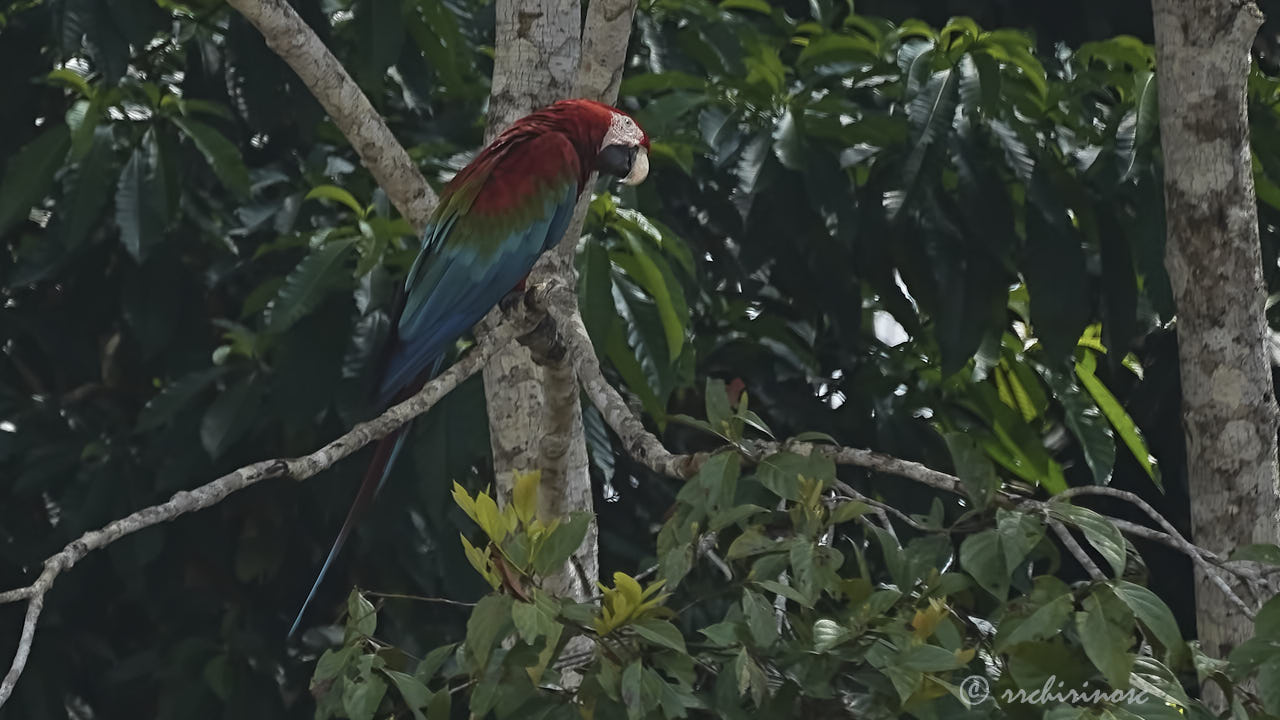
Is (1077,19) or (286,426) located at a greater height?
(1077,19)

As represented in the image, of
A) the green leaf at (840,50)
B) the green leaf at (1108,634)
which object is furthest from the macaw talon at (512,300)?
the green leaf at (1108,634)

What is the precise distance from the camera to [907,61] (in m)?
2.54

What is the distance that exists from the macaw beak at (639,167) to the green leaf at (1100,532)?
1.29 m

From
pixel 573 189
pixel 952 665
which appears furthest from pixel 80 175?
pixel 952 665

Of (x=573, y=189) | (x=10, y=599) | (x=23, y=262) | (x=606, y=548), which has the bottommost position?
(x=606, y=548)

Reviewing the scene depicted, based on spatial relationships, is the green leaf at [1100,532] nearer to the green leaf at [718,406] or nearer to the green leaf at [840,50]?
the green leaf at [718,406]

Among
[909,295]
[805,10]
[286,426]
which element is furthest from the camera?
[805,10]

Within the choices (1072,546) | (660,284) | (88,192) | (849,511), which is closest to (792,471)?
(849,511)

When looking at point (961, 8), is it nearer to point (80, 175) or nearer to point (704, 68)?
point (704, 68)

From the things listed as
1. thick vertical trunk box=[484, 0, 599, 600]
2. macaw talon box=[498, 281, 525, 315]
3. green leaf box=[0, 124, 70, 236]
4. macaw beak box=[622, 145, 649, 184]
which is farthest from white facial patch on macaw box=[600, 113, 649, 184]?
green leaf box=[0, 124, 70, 236]

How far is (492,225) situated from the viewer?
99.7 inches

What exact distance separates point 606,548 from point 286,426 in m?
0.69

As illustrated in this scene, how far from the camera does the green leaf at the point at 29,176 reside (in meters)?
2.60

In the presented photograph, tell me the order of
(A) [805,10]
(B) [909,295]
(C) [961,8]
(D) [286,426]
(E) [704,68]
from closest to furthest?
(D) [286,426]
(B) [909,295]
(E) [704,68]
(C) [961,8]
(A) [805,10]
